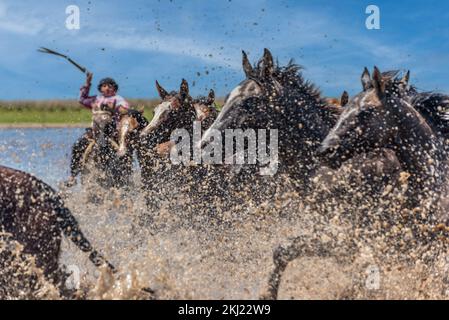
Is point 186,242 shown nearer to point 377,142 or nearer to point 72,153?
point 377,142

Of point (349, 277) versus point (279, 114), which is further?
point (279, 114)

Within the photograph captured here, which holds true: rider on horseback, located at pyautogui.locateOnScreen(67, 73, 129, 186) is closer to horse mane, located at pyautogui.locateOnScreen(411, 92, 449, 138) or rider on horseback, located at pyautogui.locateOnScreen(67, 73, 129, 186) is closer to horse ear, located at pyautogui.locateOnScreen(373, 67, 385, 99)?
horse mane, located at pyautogui.locateOnScreen(411, 92, 449, 138)

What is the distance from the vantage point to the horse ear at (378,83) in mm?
5492

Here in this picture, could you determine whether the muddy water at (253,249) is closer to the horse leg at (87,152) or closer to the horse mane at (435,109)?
the horse mane at (435,109)

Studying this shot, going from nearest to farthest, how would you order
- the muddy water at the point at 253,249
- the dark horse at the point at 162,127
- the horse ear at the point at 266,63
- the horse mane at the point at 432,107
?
the muddy water at the point at 253,249
the horse mane at the point at 432,107
the horse ear at the point at 266,63
the dark horse at the point at 162,127

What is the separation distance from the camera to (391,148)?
5.59m

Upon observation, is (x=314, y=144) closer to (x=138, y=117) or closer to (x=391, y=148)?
(x=391, y=148)

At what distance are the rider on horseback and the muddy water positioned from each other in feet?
9.25

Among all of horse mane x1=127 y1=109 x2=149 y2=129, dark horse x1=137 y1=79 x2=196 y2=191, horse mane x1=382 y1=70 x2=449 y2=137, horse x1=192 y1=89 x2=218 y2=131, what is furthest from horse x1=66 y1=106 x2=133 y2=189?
horse mane x1=382 y1=70 x2=449 y2=137

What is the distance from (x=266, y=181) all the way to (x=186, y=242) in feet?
3.54

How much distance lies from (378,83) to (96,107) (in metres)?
6.44

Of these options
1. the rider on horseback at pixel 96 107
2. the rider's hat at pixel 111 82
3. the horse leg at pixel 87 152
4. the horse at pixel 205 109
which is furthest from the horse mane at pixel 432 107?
the rider's hat at pixel 111 82
